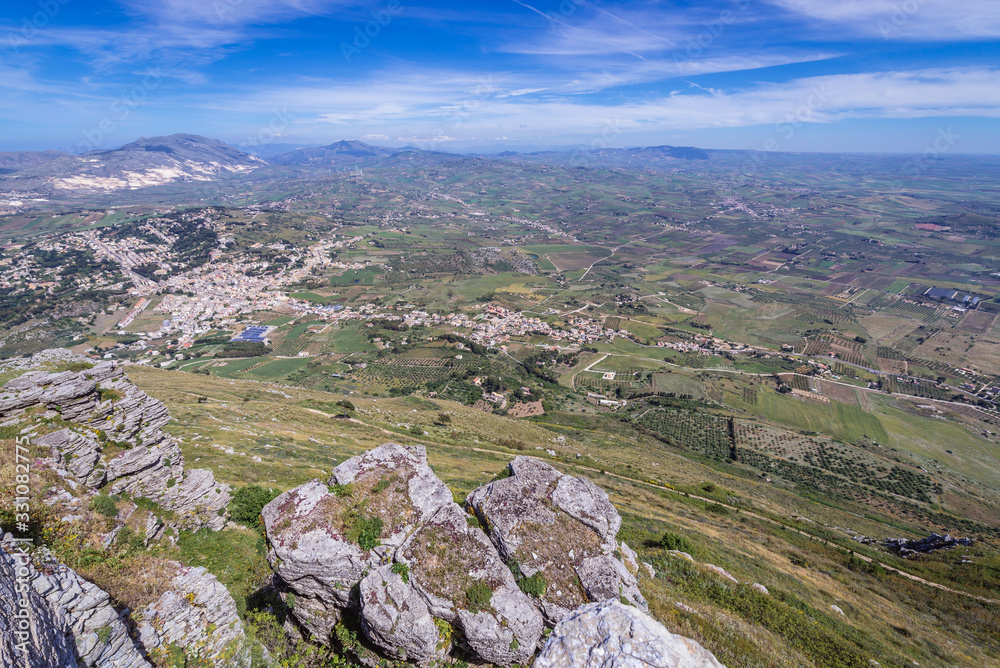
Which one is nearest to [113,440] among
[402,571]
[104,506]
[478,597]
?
[104,506]

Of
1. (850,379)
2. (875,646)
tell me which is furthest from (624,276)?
(875,646)

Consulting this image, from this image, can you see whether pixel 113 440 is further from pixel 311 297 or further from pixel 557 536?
pixel 311 297

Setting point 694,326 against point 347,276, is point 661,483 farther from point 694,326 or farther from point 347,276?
point 347,276

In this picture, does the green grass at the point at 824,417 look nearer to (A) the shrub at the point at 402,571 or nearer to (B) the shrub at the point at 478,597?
(B) the shrub at the point at 478,597

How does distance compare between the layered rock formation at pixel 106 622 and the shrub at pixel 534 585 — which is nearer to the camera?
the layered rock formation at pixel 106 622

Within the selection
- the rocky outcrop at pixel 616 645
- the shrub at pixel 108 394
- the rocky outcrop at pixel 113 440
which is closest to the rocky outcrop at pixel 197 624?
the rocky outcrop at pixel 113 440

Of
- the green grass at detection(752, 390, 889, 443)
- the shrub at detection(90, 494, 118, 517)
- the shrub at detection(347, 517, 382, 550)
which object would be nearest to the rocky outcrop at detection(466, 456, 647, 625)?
the shrub at detection(347, 517, 382, 550)
